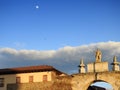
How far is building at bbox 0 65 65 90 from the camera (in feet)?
171

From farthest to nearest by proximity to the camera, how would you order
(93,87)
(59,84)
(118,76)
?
1. (93,87)
2. (59,84)
3. (118,76)

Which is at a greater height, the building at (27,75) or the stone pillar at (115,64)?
the stone pillar at (115,64)

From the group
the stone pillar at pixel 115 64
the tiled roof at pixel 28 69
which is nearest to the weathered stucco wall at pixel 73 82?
the stone pillar at pixel 115 64

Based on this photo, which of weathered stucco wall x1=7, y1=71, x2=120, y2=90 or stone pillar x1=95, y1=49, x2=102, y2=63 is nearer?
weathered stucco wall x1=7, y1=71, x2=120, y2=90

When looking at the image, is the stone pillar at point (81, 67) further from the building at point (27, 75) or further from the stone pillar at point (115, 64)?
the stone pillar at point (115, 64)

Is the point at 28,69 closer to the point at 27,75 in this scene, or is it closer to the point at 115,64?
the point at 27,75

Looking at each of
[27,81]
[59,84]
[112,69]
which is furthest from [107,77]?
[27,81]

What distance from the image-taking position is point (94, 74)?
50.2 m

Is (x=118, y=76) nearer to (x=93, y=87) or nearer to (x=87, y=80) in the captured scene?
(x=87, y=80)

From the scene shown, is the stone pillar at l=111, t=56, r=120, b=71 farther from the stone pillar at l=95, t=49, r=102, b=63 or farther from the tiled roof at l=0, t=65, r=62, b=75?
the tiled roof at l=0, t=65, r=62, b=75

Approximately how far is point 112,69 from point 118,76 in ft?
5.45

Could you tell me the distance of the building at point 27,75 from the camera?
52.1 meters

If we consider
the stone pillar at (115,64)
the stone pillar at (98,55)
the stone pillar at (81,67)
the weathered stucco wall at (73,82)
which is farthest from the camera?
the stone pillar at (81,67)

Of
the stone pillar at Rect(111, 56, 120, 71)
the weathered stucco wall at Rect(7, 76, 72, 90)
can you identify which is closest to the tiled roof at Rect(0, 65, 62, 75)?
the weathered stucco wall at Rect(7, 76, 72, 90)
